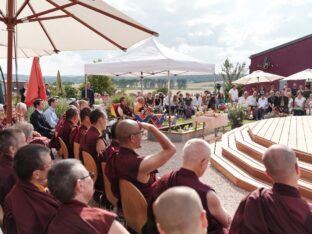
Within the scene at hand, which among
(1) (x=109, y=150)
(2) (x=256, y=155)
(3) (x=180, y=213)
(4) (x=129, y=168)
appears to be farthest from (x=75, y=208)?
(2) (x=256, y=155)

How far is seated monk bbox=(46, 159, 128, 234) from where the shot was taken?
2281mm

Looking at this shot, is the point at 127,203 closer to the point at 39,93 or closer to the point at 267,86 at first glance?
the point at 39,93

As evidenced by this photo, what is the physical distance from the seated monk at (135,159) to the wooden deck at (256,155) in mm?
3165

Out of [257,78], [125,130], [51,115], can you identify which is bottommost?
[51,115]

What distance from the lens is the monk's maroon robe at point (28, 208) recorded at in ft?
8.67

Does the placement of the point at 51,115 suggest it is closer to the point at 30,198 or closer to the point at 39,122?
the point at 39,122

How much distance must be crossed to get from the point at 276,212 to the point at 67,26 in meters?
4.09

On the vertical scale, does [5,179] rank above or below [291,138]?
above

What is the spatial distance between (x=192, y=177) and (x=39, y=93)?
421cm

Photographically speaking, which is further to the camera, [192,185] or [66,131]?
[66,131]

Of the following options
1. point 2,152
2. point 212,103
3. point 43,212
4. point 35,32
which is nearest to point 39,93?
point 35,32

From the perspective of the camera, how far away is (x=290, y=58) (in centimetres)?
2827

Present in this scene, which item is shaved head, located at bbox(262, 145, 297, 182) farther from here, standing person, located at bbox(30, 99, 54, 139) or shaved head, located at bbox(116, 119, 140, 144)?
standing person, located at bbox(30, 99, 54, 139)

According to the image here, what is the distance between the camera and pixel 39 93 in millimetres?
6520
